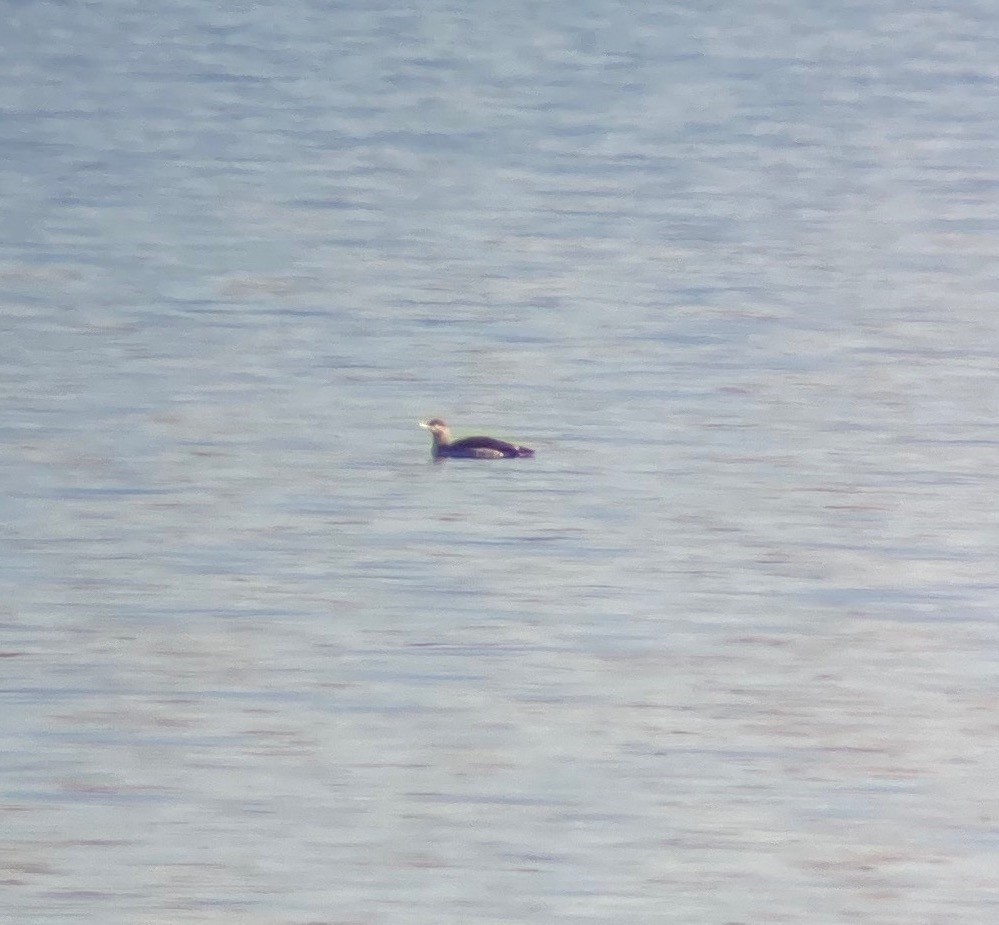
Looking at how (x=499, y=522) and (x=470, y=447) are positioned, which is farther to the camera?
(x=470, y=447)

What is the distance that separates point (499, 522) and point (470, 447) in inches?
36.9

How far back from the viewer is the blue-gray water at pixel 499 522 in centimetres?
809

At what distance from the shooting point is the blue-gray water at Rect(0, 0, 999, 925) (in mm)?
8094

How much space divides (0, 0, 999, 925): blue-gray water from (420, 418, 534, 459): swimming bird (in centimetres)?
10

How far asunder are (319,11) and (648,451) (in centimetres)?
1873

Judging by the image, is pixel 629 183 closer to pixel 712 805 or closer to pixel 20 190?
pixel 20 190

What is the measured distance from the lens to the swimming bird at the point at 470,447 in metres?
12.5

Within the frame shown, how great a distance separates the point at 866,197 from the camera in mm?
19906

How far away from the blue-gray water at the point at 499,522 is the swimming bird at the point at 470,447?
96 millimetres

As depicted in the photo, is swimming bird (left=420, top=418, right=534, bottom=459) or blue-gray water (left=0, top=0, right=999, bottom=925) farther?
swimming bird (left=420, top=418, right=534, bottom=459)

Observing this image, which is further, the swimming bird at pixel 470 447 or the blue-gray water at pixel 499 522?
the swimming bird at pixel 470 447

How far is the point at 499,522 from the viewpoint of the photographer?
11.6 metres

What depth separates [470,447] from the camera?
41.1ft

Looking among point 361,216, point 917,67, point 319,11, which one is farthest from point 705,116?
point 319,11
